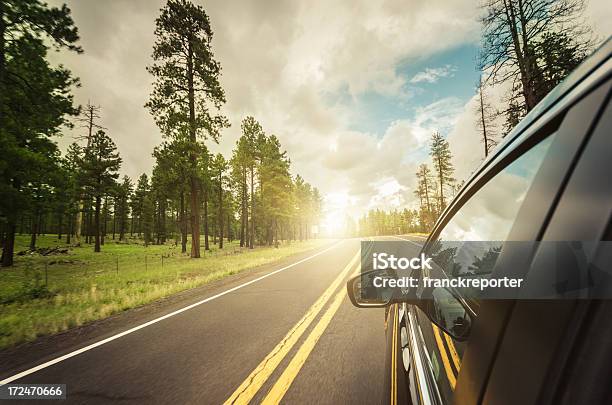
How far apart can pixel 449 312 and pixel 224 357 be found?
322 centimetres

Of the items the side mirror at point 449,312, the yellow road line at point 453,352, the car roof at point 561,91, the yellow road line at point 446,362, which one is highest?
the car roof at point 561,91

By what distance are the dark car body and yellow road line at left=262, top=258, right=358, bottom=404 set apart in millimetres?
2031

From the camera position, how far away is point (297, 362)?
3363mm

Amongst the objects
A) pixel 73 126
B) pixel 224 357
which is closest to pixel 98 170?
pixel 73 126

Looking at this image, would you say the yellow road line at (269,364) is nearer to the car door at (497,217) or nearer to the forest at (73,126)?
the car door at (497,217)

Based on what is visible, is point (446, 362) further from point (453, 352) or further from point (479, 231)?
point (479, 231)

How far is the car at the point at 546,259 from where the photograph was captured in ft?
1.79

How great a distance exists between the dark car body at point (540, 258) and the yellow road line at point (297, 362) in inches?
79.9

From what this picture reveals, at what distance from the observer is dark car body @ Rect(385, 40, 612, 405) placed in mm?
545

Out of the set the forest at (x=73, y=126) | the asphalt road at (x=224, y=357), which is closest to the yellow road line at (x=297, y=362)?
the asphalt road at (x=224, y=357)

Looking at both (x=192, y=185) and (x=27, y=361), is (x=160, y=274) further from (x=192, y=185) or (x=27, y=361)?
(x=27, y=361)

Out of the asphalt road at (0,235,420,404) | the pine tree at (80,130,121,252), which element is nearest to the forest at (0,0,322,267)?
the pine tree at (80,130,121,252)

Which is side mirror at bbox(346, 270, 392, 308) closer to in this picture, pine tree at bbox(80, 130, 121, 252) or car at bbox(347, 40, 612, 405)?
car at bbox(347, 40, 612, 405)

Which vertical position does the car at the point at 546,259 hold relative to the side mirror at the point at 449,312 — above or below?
above
